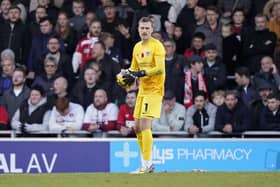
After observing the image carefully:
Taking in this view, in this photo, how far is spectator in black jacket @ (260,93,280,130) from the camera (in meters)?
16.2

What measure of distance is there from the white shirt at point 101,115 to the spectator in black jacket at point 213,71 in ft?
6.38

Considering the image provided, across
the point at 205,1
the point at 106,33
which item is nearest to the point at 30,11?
the point at 106,33

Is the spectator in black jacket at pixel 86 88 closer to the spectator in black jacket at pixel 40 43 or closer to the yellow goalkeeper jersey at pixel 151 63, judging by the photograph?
the spectator in black jacket at pixel 40 43

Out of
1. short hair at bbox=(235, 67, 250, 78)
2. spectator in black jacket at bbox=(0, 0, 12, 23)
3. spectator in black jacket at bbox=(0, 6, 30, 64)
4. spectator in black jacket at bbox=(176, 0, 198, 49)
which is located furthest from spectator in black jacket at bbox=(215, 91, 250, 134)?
spectator in black jacket at bbox=(0, 0, 12, 23)

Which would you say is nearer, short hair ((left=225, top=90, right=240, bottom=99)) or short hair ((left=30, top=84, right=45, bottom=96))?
short hair ((left=225, top=90, right=240, bottom=99))

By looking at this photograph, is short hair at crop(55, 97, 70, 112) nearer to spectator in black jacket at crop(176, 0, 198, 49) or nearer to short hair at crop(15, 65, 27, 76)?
short hair at crop(15, 65, 27, 76)

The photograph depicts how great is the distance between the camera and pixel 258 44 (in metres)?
17.7

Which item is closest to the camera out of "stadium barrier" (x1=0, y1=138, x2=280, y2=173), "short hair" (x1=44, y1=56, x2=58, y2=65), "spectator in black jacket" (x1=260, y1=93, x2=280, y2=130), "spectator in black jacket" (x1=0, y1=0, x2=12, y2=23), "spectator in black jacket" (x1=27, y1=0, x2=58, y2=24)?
"stadium barrier" (x1=0, y1=138, x2=280, y2=173)

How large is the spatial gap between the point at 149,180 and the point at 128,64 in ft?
20.2

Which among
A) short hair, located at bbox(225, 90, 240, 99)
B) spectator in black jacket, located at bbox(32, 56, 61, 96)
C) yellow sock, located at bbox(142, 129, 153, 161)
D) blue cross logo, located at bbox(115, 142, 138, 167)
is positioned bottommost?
blue cross logo, located at bbox(115, 142, 138, 167)

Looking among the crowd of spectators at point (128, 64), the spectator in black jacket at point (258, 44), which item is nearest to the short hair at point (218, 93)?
the crowd of spectators at point (128, 64)

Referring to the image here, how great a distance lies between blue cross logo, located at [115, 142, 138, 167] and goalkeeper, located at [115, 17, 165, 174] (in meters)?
2.99

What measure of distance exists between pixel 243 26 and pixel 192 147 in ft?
10.9

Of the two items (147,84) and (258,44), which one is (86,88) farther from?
(147,84)
